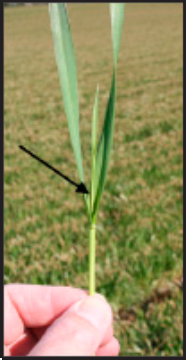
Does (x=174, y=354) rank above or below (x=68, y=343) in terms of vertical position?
below

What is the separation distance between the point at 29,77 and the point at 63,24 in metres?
9.96

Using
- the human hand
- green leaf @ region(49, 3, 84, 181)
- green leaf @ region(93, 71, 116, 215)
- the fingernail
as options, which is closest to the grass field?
the human hand

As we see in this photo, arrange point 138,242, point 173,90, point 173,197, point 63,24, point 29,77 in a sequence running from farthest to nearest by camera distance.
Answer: point 29,77
point 173,90
point 173,197
point 138,242
point 63,24

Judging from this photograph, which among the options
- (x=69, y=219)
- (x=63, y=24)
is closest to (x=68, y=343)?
(x=63, y=24)

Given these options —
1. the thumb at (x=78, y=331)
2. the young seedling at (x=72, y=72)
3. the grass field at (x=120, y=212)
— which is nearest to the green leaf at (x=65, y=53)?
the young seedling at (x=72, y=72)

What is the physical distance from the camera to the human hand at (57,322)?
928 millimetres

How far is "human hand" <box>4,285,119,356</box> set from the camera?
0.93 m

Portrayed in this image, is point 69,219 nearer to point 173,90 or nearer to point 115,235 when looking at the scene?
point 115,235

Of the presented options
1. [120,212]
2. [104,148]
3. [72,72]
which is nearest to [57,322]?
[104,148]

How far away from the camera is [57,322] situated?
39.4 inches

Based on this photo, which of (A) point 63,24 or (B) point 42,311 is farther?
(B) point 42,311

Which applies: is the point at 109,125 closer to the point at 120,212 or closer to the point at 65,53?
the point at 65,53

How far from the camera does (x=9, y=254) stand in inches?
101

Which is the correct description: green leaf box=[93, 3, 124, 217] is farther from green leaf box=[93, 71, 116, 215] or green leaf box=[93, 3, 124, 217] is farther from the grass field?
the grass field
